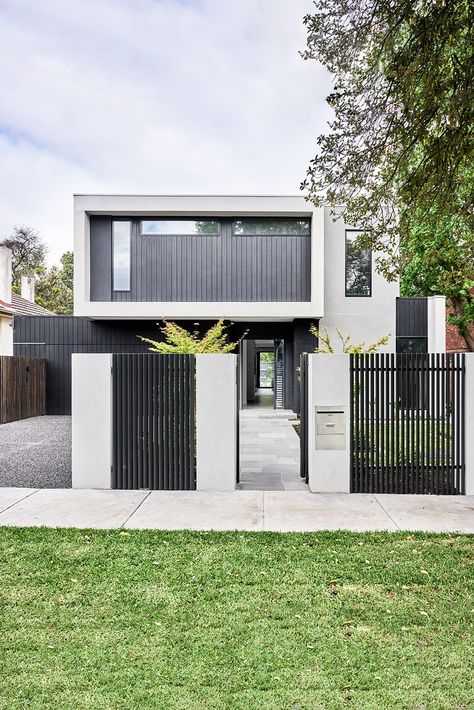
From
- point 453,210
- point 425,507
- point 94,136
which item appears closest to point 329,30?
point 453,210

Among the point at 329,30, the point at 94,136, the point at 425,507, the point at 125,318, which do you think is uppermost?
the point at 94,136

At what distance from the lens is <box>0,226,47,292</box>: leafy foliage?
40969 mm

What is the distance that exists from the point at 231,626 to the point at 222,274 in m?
13.0

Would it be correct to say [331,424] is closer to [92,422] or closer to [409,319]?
[92,422]

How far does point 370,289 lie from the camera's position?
16.6 meters

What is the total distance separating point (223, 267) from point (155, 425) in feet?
31.0

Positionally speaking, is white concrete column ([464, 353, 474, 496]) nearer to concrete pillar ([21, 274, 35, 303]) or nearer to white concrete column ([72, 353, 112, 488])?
white concrete column ([72, 353, 112, 488])

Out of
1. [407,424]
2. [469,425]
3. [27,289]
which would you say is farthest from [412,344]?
[27,289]

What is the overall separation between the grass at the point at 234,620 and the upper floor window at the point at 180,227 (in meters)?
12.1

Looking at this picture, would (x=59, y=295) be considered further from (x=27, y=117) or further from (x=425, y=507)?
(x=425, y=507)

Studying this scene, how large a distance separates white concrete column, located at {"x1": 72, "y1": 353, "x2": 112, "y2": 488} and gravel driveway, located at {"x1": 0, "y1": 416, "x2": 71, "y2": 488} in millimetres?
548

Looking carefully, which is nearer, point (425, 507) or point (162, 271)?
point (425, 507)

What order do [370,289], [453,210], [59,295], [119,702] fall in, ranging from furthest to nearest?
[59,295] < [370,289] < [453,210] < [119,702]

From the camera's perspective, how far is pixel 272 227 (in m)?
15.6
